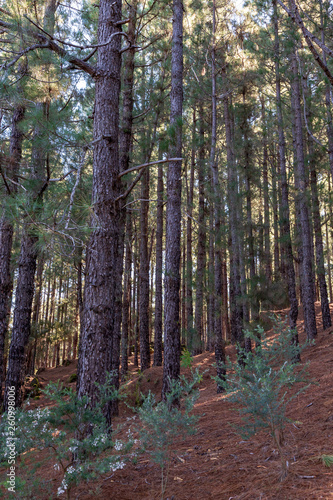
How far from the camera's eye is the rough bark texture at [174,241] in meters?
6.92

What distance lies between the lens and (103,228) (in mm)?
4555

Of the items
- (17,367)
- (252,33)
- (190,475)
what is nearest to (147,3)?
(252,33)

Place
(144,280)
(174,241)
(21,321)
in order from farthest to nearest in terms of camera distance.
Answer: (144,280)
(21,321)
(174,241)

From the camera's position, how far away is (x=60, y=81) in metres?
5.71

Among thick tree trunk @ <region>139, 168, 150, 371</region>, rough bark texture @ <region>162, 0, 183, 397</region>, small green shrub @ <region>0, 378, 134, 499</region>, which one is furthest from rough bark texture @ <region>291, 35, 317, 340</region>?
small green shrub @ <region>0, 378, 134, 499</region>

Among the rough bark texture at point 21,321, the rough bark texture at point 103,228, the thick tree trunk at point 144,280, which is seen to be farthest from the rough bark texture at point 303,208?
the rough bark texture at point 21,321

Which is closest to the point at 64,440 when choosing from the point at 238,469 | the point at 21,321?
the point at 238,469

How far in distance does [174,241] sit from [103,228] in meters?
2.94

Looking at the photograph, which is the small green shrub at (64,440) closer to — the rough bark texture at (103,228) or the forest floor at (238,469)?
the forest floor at (238,469)

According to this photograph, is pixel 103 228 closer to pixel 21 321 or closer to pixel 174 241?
pixel 174 241

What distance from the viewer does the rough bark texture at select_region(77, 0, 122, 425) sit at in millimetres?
4297

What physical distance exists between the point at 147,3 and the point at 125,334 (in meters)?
10.6

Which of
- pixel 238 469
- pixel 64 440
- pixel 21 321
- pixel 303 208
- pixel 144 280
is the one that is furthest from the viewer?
pixel 144 280

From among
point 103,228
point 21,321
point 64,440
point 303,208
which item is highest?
point 303,208
